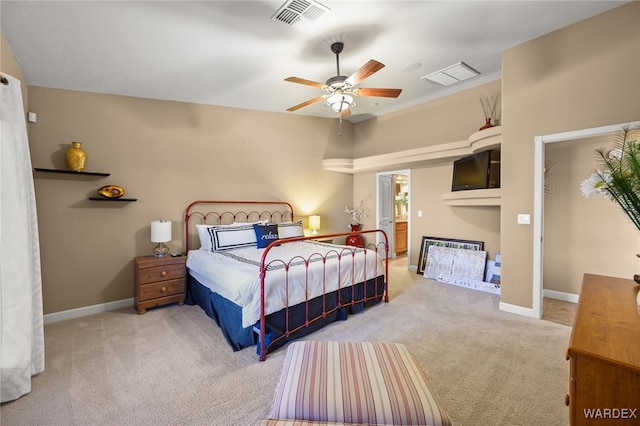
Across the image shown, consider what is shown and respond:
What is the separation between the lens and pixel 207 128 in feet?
14.5

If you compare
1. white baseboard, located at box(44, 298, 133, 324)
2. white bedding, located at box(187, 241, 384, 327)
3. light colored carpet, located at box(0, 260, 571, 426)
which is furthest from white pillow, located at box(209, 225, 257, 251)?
white baseboard, located at box(44, 298, 133, 324)

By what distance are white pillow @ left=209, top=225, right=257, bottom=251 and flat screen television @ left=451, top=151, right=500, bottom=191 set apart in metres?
3.40

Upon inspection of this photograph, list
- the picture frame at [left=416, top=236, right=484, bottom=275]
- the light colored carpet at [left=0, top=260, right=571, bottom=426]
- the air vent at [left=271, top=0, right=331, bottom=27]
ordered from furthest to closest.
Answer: the picture frame at [left=416, top=236, right=484, bottom=275] → the air vent at [left=271, top=0, right=331, bottom=27] → the light colored carpet at [left=0, top=260, right=571, bottom=426]

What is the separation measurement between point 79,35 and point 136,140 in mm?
1446

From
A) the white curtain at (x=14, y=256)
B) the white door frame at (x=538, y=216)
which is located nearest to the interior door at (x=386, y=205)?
the white door frame at (x=538, y=216)

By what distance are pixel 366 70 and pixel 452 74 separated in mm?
2069

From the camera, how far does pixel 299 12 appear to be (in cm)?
252

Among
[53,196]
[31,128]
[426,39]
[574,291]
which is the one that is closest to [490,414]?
[574,291]

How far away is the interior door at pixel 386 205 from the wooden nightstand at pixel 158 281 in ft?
13.6

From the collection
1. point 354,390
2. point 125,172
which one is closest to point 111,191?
point 125,172

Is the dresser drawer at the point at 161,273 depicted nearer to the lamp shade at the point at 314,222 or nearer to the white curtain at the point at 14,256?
the white curtain at the point at 14,256

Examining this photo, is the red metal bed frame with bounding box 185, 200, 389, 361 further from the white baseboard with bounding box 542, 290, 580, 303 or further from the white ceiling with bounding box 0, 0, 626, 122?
the white baseboard with bounding box 542, 290, 580, 303

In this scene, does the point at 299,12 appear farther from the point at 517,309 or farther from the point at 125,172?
the point at 517,309

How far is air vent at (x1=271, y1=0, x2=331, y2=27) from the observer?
2412mm
